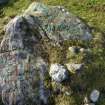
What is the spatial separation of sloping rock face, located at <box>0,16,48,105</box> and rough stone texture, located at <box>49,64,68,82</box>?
0.29 m

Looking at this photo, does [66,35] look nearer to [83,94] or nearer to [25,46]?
[25,46]

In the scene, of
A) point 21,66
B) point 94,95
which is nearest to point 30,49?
point 21,66

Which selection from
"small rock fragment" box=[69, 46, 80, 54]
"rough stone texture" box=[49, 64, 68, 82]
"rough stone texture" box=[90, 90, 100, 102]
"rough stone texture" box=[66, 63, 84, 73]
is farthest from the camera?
"small rock fragment" box=[69, 46, 80, 54]

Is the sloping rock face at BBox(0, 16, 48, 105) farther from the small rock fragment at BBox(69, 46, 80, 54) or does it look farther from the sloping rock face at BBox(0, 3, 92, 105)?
the small rock fragment at BBox(69, 46, 80, 54)

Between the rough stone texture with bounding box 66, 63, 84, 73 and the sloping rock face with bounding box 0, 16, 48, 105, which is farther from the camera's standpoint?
the rough stone texture with bounding box 66, 63, 84, 73

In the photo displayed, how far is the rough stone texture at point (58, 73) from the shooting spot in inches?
477

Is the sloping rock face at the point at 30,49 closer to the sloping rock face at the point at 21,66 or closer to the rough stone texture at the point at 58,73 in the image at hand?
the sloping rock face at the point at 21,66

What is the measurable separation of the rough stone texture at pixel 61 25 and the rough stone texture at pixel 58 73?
1121mm

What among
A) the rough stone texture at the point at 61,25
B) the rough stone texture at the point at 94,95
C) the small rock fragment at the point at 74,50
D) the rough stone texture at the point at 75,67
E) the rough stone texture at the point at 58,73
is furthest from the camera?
the rough stone texture at the point at 61,25

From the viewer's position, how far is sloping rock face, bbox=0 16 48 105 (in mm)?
12133

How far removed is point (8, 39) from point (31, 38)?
731 mm

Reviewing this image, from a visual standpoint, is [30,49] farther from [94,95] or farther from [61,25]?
[94,95]

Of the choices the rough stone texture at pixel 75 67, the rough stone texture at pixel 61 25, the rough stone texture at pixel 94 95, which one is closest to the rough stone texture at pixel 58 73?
the rough stone texture at pixel 75 67

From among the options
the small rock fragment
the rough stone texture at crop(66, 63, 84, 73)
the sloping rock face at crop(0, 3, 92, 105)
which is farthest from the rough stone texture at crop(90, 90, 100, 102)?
the small rock fragment
